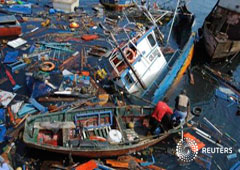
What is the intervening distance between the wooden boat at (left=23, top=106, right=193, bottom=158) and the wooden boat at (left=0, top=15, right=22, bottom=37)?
572 inches

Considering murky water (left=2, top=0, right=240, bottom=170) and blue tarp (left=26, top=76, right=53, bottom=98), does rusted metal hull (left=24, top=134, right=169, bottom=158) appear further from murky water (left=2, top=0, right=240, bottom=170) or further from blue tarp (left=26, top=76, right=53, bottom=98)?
blue tarp (left=26, top=76, right=53, bottom=98)

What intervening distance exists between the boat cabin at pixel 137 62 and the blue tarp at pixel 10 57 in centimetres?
967

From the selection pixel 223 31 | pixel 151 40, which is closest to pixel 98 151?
pixel 151 40

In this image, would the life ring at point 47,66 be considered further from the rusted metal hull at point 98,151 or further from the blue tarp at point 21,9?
the blue tarp at point 21,9

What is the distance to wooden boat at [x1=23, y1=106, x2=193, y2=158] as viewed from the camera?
11.3 metres

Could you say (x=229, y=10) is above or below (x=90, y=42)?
above

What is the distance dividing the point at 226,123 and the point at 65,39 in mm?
17498

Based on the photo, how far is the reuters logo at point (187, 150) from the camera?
44.1 feet

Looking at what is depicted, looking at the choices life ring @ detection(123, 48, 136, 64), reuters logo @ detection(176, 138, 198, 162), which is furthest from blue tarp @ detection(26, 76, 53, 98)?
reuters logo @ detection(176, 138, 198, 162)

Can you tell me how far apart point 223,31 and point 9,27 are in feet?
76.2

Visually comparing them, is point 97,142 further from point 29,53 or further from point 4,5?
point 4,5

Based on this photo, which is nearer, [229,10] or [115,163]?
[115,163]

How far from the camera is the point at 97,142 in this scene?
11.6 meters

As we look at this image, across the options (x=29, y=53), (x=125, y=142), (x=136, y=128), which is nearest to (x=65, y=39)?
(x=29, y=53)
